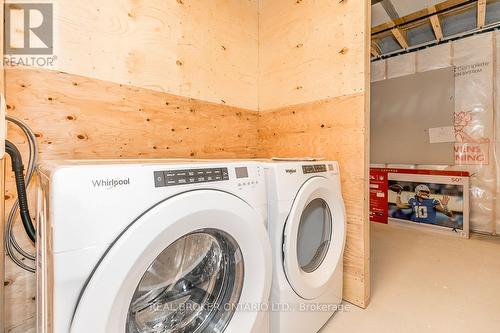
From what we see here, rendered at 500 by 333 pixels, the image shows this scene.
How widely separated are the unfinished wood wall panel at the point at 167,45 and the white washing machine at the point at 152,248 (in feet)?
2.34

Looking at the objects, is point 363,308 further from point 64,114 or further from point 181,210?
point 64,114

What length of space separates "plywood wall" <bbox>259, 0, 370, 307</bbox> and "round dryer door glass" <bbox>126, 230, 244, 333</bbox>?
2.96 ft

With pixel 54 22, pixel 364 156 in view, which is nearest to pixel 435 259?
pixel 364 156

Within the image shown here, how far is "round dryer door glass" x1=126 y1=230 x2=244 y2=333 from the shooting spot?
2.50 feet

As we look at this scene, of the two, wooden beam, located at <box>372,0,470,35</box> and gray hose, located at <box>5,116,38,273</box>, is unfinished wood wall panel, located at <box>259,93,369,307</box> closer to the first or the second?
gray hose, located at <box>5,116,38,273</box>

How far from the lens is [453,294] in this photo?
1521mm

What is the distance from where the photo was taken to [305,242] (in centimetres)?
122

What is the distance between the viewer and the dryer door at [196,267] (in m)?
0.56

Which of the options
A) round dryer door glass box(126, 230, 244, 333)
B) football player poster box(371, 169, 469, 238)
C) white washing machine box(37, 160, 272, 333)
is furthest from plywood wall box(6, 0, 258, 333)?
football player poster box(371, 169, 469, 238)

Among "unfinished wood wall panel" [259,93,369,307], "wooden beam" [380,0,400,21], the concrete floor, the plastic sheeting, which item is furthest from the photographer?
the plastic sheeting

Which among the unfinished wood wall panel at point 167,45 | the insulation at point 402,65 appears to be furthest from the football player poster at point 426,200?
the unfinished wood wall panel at point 167,45

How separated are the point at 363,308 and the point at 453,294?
64 centimetres

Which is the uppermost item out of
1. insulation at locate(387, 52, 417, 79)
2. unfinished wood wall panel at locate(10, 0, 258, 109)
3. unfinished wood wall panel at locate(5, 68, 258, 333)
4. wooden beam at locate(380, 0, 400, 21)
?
wooden beam at locate(380, 0, 400, 21)

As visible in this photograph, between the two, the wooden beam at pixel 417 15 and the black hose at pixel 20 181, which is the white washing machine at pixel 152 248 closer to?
the black hose at pixel 20 181
